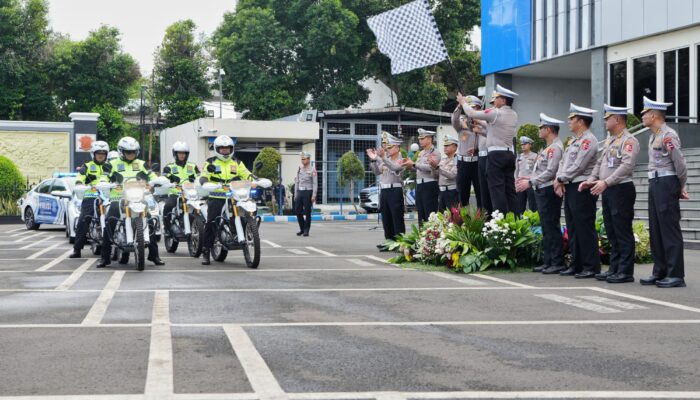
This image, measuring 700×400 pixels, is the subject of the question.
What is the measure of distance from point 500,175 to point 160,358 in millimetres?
7436

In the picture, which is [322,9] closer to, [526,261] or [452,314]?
[526,261]

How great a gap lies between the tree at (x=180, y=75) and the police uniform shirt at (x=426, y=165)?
41606mm

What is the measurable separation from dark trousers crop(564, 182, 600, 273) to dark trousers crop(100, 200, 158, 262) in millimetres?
5741

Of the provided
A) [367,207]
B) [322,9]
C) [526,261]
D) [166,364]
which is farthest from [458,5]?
[166,364]

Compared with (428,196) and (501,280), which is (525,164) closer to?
(428,196)

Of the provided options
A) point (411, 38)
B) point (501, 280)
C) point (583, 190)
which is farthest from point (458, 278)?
point (411, 38)

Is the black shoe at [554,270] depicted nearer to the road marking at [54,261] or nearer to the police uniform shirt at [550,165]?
the police uniform shirt at [550,165]

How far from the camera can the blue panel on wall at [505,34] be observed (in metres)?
33.2

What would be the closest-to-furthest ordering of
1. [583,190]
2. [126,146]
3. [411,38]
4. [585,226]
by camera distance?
[583,190]
[585,226]
[126,146]
[411,38]

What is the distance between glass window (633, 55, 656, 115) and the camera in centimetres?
2730

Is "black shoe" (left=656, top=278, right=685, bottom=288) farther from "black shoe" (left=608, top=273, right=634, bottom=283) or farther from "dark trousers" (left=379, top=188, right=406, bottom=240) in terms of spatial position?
"dark trousers" (left=379, top=188, right=406, bottom=240)

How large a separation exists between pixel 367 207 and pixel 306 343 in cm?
2989

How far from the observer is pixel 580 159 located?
10.9 m

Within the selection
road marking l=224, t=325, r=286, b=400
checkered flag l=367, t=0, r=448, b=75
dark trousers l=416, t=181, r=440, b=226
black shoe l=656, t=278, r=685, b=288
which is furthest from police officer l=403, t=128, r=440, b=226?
road marking l=224, t=325, r=286, b=400
